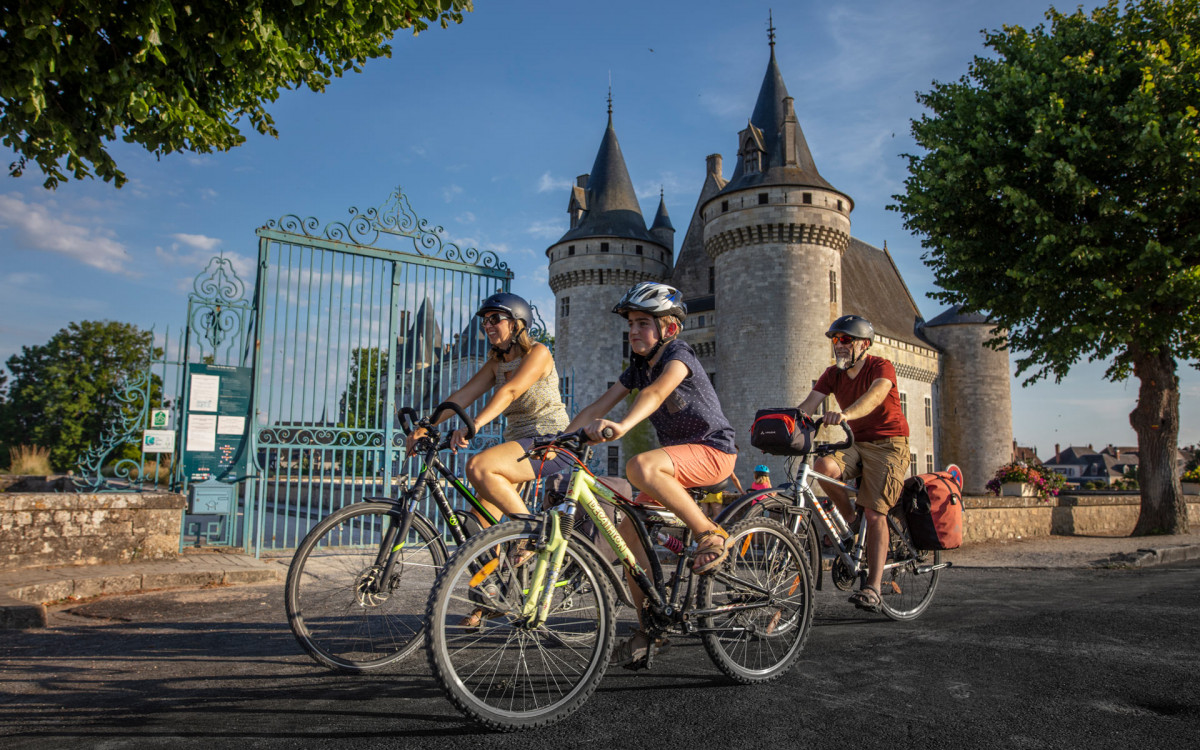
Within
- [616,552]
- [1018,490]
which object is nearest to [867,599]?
[616,552]

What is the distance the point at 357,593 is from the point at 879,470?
309 cm

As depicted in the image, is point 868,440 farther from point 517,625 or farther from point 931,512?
point 517,625

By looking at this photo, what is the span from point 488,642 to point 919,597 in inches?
117

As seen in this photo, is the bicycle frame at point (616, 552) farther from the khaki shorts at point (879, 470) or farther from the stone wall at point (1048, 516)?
the stone wall at point (1048, 516)

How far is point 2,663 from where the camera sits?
350 centimetres

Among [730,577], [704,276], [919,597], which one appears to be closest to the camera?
[730,577]

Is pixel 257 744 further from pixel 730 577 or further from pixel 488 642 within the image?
pixel 730 577

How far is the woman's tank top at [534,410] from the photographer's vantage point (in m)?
4.14

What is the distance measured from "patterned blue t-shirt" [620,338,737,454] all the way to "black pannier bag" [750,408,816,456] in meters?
0.65

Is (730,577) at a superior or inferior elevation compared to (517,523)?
inferior

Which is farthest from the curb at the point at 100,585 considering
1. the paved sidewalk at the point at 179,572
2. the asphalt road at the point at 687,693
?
the asphalt road at the point at 687,693

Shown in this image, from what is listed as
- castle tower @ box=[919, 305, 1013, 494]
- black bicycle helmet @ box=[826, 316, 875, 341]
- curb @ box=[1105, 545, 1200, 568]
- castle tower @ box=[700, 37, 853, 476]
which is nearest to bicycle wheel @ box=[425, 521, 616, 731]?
black bicycle helmet @ box=[826, 316, 875, 341]

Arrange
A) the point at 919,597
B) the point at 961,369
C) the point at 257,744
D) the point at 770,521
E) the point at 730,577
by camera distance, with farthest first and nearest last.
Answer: the point at 961,369, the point at 919,597, the point at 770,521, the point at 730,577, the point at 257,744

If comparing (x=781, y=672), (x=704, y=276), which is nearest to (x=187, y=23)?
(x=781, y=672)
